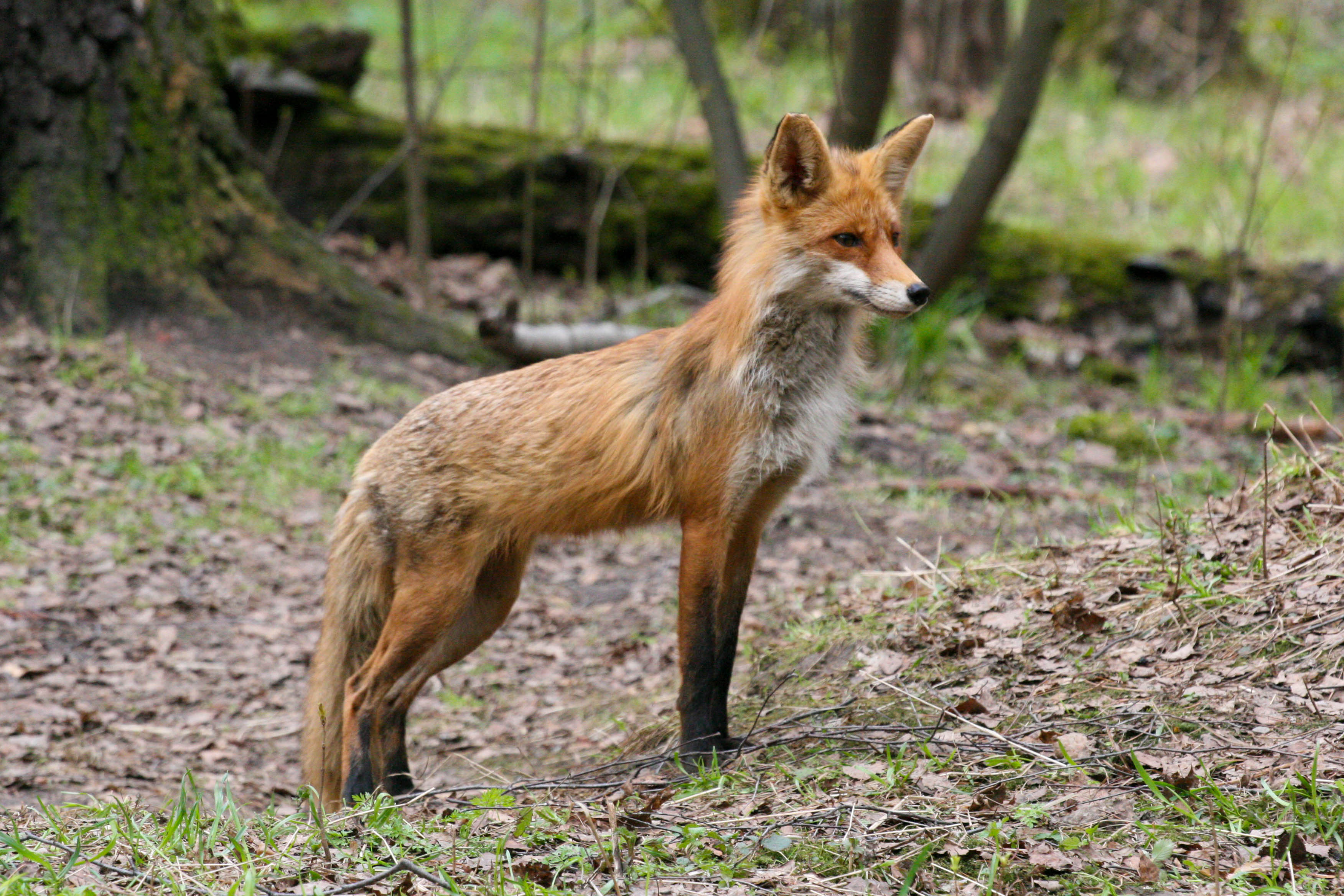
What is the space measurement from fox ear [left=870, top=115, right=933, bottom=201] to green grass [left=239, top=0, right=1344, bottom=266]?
6.18m

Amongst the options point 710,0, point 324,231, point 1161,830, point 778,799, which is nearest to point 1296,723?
point 1161,830

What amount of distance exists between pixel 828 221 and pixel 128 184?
235 inches

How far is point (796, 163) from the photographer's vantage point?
429 cm

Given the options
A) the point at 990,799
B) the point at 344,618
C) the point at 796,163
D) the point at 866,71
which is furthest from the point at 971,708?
the point at 866,71

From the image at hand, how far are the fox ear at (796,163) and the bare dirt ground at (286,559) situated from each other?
5.55 ft

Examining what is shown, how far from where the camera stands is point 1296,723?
12.0 ft

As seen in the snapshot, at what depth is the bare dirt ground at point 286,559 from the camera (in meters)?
5.25

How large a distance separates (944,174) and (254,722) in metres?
10.8

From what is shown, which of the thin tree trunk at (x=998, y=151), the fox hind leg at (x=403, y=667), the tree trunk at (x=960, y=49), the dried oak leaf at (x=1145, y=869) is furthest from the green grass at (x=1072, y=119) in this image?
the dried oak leaf at (x=1145, y=869)

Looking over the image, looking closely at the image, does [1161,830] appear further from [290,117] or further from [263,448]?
[290,117]

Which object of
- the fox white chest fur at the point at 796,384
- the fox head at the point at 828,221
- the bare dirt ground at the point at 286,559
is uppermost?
the fox head at the point at 828,221

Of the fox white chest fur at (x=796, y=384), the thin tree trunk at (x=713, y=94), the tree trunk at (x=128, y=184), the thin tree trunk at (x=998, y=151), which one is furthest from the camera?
the thin tree trunk at (x=713, y=94)

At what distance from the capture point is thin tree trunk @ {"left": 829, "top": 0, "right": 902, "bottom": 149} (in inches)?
372

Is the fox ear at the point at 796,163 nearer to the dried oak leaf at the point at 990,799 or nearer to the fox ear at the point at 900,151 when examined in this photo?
the fox ear at the point at 900,151
